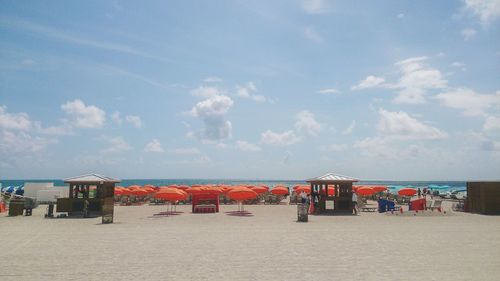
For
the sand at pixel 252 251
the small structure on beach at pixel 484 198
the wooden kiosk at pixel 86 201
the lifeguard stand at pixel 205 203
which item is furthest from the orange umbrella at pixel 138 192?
the small structure on beach at pixel 484 198

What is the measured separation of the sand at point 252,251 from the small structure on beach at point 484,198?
6.20m

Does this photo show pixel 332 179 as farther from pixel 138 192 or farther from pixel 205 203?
pixel 138 192

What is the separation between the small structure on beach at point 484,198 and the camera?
2161 cm

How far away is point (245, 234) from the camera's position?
13.7 m

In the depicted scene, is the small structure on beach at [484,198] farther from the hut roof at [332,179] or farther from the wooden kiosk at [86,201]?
the wooden kiosk at [86,201]

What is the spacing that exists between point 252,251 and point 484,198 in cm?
1749

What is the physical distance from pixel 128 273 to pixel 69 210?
15340 millimetres

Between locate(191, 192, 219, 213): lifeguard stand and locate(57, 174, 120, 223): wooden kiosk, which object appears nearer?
locate(57, 174, 120, 223): wooden kiosk

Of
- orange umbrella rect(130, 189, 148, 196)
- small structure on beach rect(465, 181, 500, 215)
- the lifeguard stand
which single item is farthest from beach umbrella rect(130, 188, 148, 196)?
small structure on beach rect(465, 181, 500, 215)

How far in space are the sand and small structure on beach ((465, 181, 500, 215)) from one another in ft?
20.3

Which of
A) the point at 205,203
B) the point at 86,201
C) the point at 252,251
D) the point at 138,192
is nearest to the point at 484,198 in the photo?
the point at 205,203

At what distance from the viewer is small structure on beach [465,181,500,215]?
21.6m

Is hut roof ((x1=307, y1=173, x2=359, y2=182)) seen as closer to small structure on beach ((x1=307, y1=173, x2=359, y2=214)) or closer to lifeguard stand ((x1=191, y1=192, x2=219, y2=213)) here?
small structure on beach ((x1=307, y1=173, x2=359, y2=214))

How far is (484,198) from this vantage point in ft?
71.8
